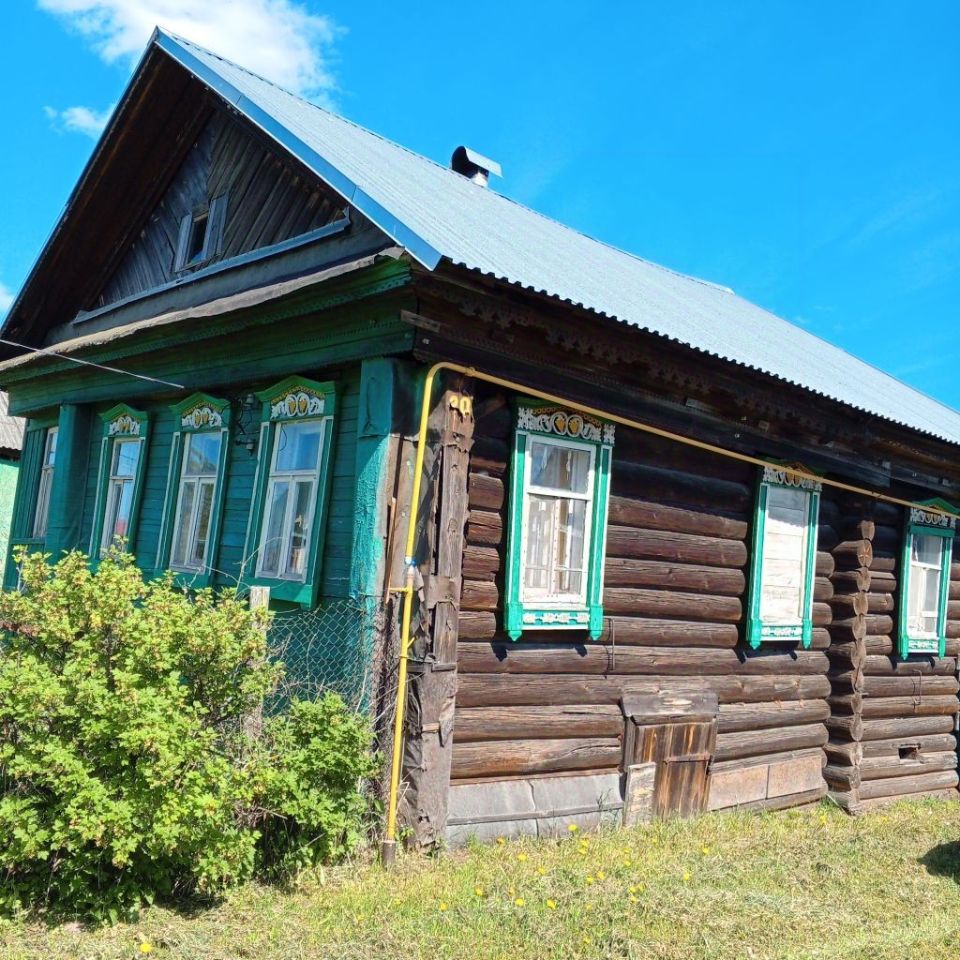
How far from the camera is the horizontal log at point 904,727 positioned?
35.4 feet

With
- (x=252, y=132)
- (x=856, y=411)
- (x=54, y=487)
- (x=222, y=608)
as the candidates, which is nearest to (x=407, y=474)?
(x=222, y=608)

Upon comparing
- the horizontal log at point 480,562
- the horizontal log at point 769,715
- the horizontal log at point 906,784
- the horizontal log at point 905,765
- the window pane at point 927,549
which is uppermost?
the window pane at point 927,549

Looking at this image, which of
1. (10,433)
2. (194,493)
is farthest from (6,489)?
(194,493)

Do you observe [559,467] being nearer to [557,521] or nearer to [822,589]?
[557,521]

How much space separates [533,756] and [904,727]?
5902 millimetres

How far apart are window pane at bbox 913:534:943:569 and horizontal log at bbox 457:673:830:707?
253 cm

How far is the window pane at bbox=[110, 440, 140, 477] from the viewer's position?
1014 cm

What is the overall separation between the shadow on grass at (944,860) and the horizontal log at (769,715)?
68.8 inches

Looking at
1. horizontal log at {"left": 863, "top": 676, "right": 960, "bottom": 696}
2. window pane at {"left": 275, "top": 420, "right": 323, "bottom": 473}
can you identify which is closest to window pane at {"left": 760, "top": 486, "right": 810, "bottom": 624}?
horizontal log at {"left": 863, "top": 676, "right": 960, "bottom": 696}

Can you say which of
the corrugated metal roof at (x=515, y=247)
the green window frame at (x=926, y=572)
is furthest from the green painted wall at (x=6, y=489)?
the green window frame at (x=926, y=572)

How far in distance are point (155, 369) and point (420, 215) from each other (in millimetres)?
3790

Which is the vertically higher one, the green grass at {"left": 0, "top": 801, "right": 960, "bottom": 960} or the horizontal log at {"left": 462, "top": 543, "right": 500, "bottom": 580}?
the horizontal log at {"left": 462, "top": 543, "right": 500, "bottom": 580}

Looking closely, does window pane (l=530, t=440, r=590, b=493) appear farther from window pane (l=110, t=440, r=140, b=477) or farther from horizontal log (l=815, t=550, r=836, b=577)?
window pane (l=110, t=440, r=140, b=477)

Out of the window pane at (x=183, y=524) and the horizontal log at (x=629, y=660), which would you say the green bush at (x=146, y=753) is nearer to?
the horizontal log at (x=629, y=660)
